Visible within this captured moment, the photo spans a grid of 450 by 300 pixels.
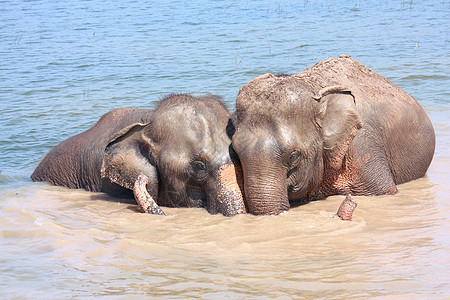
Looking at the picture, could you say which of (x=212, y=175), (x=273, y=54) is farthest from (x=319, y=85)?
(x=273, y=54)

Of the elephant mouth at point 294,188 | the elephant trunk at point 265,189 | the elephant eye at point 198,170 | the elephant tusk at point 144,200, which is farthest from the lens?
the elephant tusk at point 144,200

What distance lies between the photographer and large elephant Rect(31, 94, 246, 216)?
21.7 feet

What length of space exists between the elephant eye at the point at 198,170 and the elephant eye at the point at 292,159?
0.85 meters

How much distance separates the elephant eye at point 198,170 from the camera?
21.9ft

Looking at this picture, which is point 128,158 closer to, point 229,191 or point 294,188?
point 229,191

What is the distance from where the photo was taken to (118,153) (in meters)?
7.15

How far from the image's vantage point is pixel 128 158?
7.10 m

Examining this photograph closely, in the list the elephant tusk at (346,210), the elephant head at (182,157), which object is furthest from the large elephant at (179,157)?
the elephant tusk at (346,210)

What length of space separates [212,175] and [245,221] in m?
0.65

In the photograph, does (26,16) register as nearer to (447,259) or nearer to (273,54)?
(273,54)

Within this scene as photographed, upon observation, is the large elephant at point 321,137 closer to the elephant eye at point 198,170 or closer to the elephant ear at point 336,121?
the elephant ear at point 336,121

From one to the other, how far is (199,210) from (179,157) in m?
0.56

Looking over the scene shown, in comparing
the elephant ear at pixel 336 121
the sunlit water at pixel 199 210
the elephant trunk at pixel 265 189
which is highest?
the elephant ear at pixel 336 121

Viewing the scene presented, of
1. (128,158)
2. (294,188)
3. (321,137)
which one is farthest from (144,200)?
(321,137)
